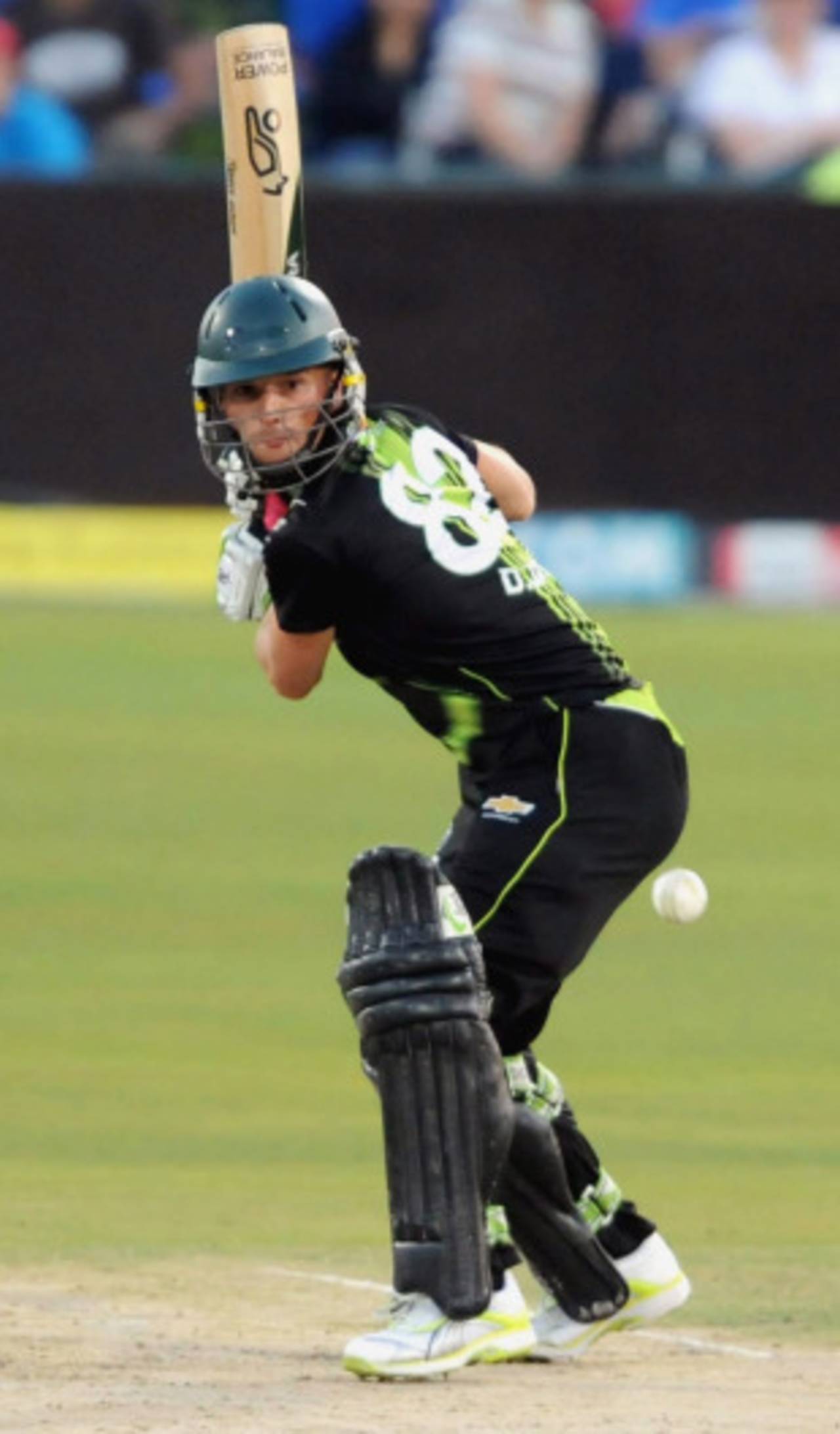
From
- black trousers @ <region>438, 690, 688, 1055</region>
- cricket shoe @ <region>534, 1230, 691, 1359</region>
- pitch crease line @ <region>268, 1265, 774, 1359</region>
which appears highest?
black trousers @ <region>438, 690, 688, 1055</region>

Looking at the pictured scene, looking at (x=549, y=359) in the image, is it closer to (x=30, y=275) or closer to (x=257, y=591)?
(x=30, y=275)

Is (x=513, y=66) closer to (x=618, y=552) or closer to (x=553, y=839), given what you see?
(x=618, y=552)

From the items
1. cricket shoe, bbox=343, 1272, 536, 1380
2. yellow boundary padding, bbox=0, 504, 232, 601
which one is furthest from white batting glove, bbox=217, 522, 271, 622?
yellow boundary padding, bbox=0, 504, 232, 601

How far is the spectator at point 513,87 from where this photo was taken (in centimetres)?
1541

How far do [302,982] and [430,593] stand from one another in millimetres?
3337

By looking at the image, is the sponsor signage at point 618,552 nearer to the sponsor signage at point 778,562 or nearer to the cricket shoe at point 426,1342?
the sponsor signage at point 778,562

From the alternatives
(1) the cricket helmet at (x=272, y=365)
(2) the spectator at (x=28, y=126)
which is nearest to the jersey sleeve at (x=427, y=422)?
(1) the cricket helmet at (x=272, y=365)

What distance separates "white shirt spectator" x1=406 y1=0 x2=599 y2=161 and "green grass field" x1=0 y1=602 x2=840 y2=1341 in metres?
3.31

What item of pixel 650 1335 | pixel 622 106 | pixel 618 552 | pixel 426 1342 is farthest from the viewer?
pixel 622 106

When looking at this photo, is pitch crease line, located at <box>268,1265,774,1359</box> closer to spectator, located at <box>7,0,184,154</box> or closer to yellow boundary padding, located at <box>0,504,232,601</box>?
yellow boundary padding, located at <box>0,504,232,601</box>

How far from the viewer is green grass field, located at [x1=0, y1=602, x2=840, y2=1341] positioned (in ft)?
19.2

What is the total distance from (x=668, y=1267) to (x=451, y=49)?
11.1 meters

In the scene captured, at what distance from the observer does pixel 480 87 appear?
1545 cm

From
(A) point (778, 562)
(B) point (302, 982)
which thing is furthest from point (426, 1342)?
(A) point (778, 562)
